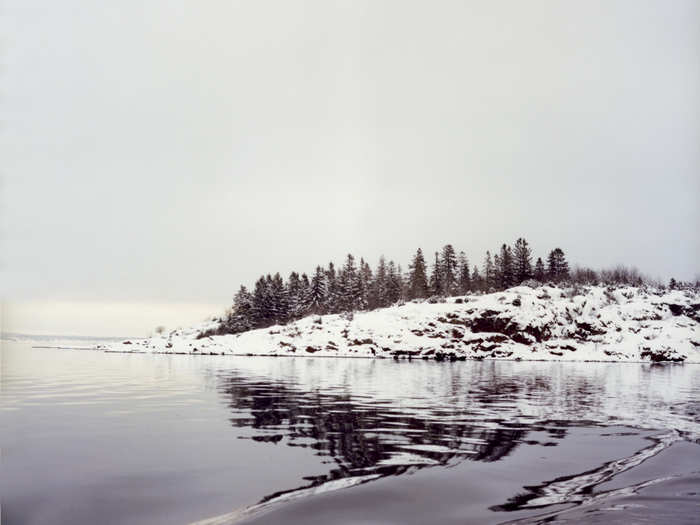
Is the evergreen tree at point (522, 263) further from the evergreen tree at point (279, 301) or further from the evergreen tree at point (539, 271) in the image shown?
the evergreen tree at point (279, 301)

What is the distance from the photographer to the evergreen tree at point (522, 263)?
114 meters

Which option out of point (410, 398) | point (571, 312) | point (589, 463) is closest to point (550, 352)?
point (571, 312)

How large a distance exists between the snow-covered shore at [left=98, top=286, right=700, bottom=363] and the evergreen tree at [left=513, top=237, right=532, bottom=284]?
28.9m

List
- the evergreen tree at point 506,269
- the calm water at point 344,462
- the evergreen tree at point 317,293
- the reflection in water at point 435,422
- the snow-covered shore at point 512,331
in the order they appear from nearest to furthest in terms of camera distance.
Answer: the calm water at point 344,462 → the reflection in water at point 435,422 → the snow-covered shore at point 512,331 → the evergreen tree at point 506,269 → the evergreen tree at point 317,293

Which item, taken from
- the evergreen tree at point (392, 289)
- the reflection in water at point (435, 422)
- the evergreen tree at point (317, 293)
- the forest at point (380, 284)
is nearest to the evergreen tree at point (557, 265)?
the forest at point (380, 284)

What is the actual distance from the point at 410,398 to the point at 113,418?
10595mm

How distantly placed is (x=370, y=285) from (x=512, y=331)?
52086 mm

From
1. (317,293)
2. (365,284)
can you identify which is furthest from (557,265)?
(317,293)

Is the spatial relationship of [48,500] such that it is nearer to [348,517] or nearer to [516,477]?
[348,517]

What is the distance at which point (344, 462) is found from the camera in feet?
28.2

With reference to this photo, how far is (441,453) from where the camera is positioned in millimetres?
9359

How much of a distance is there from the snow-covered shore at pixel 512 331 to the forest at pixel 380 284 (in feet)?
98.5

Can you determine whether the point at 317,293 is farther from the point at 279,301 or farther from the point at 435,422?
the point at 435,422

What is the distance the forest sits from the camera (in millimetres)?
115062
